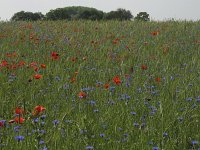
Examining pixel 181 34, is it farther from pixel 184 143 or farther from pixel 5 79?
pixel 184 143

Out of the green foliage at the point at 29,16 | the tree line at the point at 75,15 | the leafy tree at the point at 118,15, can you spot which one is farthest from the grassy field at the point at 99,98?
the leafy tree at the point at 118,15

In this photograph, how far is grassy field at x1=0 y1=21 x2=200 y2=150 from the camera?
295 centimetres

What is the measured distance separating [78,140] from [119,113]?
2.77 feet

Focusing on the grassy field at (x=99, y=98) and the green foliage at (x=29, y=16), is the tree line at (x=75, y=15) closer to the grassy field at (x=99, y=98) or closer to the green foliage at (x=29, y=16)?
the green foliage at (x=29, y=16)

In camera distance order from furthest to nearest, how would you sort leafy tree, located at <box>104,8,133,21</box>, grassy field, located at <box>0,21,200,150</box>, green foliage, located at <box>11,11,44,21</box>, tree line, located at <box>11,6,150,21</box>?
leafy tree, located at <box>104,8,133,21</box> < green foliage, located at <box>11,11,44,21</box> < tree line, located at <box>11,6,150,21</box> < grassy field, located at <box>0,21,200,150</box>

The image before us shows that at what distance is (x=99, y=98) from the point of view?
13.3 feet

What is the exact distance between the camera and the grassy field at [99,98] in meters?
2.95

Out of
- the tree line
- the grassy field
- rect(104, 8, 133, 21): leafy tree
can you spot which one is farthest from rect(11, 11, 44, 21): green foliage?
the grassy field

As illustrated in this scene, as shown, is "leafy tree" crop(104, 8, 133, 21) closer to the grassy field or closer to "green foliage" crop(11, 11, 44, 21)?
"green foliage" crop(11, 11, 44, 21)

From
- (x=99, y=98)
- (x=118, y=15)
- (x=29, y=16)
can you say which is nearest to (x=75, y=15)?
(x=118, y=15)

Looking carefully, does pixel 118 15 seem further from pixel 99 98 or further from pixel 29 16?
pixel 99 98

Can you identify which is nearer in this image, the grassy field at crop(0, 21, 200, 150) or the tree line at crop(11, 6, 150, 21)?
the grassy field at crop(0, 21, 200, 150)

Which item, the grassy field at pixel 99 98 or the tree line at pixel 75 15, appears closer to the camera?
the grassy field at pixel 99 98

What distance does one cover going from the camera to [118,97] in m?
4.17
